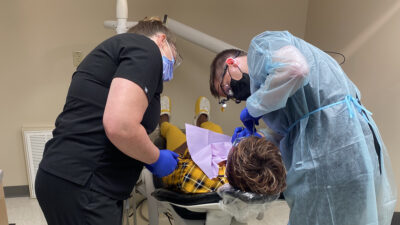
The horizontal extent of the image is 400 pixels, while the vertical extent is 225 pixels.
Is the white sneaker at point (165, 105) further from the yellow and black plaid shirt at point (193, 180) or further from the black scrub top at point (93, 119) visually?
the black scrub top at point (93, 119)

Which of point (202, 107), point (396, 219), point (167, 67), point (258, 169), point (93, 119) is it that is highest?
point (167, 67)

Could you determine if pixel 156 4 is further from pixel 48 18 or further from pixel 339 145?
pixel 339 145

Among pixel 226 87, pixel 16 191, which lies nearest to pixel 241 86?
pixel 226 87

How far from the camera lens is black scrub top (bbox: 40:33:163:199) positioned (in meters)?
0.92

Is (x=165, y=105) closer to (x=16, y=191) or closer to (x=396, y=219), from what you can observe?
(x=16, y=191)

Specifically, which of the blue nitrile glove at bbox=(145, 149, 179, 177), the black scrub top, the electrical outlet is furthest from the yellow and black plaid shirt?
the electrical outlet

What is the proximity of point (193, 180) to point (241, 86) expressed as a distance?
501mm

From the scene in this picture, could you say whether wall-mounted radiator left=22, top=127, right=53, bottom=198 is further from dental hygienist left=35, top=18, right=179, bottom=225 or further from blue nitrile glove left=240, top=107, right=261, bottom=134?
blue nitrile glove left=240, top=107, right=261, bottom=134

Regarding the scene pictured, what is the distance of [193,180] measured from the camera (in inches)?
56.8

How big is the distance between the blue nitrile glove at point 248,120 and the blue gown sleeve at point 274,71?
0.24 meters

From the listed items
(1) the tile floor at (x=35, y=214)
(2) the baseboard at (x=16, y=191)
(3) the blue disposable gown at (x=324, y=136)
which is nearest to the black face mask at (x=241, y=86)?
(3) the blue disposable gown at (x=324, y=136)

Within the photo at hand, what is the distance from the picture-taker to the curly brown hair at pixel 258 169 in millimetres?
992

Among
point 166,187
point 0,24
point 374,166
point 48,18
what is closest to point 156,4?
point 48,18

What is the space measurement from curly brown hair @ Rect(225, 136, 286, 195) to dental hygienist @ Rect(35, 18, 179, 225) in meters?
0.28
